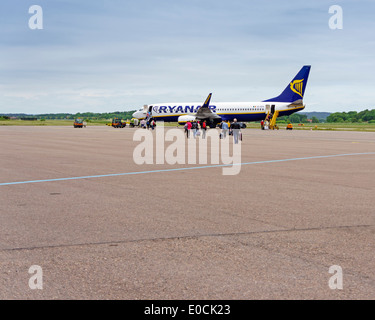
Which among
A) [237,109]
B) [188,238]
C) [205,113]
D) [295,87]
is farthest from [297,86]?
[188,238]

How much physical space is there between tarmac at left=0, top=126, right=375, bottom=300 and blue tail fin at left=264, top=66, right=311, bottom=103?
67681 mm

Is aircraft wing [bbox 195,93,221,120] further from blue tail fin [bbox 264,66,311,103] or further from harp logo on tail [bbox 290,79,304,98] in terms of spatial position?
harp logo on tail [bbox 290,79,304,98]

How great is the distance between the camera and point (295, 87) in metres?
79.9

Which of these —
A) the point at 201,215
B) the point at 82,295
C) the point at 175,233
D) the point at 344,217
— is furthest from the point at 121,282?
the point at 344,217

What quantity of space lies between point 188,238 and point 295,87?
250 ft

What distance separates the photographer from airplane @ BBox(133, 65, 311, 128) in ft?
243

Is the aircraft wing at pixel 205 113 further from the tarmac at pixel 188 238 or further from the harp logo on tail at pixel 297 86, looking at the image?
the tarmac at pixel 188 238

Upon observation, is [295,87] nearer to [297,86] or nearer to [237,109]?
[297,86]

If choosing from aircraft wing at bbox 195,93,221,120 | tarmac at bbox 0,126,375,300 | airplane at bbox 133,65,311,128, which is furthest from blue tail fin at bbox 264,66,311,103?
tarmac at bbox 0,126,375,300

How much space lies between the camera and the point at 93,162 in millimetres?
19578

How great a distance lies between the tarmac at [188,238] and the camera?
514 cm

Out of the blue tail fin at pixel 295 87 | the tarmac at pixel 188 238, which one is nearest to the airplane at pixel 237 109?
the blue tail fin at pixel 295 87
